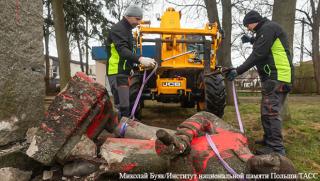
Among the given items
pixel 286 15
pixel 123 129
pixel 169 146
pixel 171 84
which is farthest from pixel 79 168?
pixel 286 15

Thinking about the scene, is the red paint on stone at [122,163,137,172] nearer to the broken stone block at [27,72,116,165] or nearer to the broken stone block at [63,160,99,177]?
the broken stone block at [63,160,99,177]

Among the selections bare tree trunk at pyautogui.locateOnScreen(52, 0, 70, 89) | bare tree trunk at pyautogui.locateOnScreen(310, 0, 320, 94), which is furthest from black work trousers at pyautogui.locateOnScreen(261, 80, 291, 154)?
bare tree trunk at pyautogui.locateOnScreen(310, 0, 320, 94)

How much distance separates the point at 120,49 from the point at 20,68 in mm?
1507

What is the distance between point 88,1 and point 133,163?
416 inches

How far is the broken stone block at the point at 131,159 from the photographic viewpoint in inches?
124

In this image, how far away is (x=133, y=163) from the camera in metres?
3.18

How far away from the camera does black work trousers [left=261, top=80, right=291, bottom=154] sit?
14.0 feet

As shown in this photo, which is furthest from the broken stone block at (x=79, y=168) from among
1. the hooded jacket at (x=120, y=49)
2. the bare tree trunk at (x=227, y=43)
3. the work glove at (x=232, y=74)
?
the bare tree trunk at (x=227, y=43)

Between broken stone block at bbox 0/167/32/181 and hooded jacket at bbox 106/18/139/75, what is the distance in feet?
6.17

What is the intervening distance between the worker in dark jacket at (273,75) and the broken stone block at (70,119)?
1939 millimetres

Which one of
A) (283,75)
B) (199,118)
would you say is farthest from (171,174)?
(283,75)

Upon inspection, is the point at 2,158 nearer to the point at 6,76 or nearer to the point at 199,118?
the point at 6,76

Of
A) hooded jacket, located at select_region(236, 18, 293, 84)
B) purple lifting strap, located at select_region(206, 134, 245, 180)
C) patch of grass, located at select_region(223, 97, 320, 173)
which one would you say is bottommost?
patch of grass, located at select_region(223, 97, 320, 173)

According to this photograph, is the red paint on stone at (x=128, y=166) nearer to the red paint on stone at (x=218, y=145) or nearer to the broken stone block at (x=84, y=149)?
the broken stone block at (x=84, y=149)
